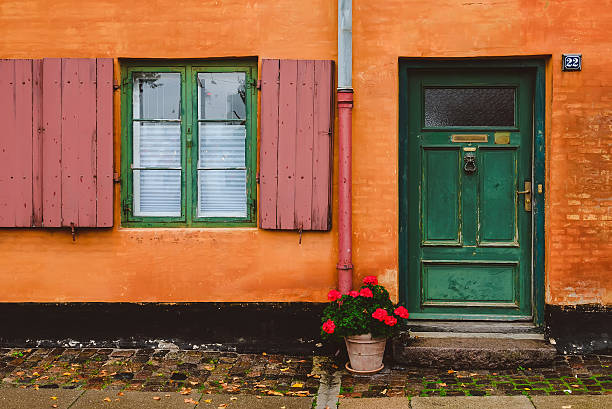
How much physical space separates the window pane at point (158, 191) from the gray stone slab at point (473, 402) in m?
2.84

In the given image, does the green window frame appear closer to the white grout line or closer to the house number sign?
the white grout line

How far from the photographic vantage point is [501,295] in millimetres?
5922

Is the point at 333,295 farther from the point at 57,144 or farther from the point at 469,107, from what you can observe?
the point at 57,144

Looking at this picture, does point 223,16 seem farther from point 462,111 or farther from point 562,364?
point 562,364

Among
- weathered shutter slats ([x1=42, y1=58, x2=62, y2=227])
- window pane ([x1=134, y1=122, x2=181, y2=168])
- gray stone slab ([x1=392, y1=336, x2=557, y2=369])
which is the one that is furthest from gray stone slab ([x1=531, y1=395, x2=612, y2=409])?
weathered shutter slats ([x1=42, y1=58, x2=62, y2=227])

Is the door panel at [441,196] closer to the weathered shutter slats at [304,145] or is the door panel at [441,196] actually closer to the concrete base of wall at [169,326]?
the concrete base of wall at [169,326]

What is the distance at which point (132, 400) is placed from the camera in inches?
187

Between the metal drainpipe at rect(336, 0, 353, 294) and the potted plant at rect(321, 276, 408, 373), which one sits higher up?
the metal drainpipe at rect(336, 0, 353, 294)

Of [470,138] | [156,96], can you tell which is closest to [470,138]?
[470,138]

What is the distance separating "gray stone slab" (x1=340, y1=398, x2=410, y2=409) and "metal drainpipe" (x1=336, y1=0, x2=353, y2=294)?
3.76ft

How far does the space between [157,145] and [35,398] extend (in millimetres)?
2461

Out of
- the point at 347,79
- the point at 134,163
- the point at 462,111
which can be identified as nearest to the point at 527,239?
the point at 462,111

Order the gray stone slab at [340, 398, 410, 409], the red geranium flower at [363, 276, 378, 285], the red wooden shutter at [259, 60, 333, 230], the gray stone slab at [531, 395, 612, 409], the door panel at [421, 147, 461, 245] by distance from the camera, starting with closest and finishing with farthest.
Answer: the gray stone slab at [531, 395, 612, 409] → the gray stone slab at [340, 398, 410, 409] → the red geranium flower at [363, 276, 378, 285] → the red wooden shutter at [259, 60, 333, 230] → the door panel at [421, 147, 461, 245]

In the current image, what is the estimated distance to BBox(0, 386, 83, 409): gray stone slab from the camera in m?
4.64
